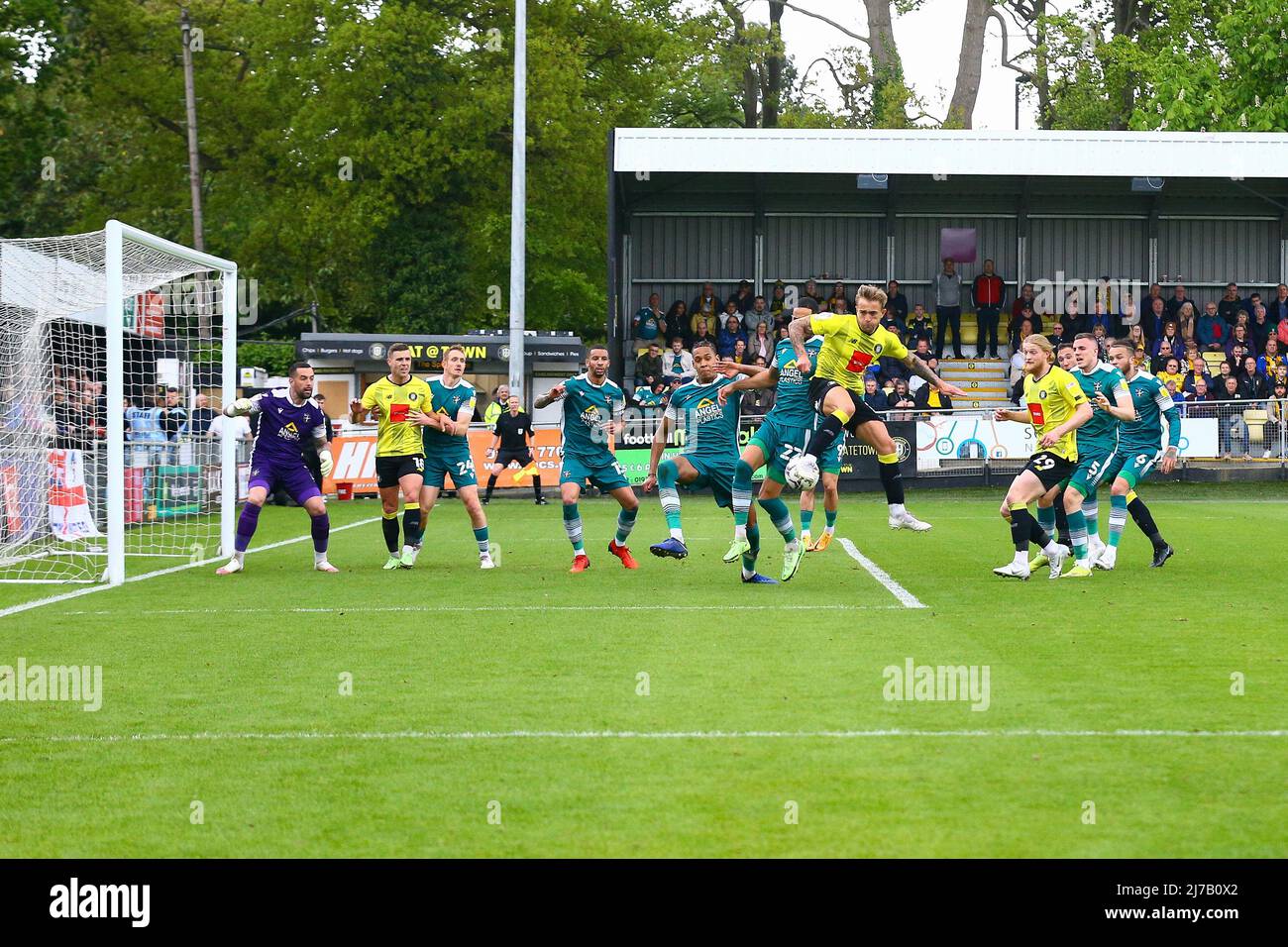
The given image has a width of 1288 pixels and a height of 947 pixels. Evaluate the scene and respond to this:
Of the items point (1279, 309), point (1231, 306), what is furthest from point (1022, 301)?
point (1279, 309)

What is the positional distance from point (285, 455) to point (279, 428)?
26cm

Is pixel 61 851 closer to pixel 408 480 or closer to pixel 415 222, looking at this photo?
pixel 408 480

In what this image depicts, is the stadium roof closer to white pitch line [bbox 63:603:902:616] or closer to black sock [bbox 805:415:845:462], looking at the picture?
black sock [bbox 805:415:845:462]

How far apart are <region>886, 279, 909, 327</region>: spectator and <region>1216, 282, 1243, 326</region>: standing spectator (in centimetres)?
675

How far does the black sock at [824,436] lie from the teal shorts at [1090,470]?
2196mm

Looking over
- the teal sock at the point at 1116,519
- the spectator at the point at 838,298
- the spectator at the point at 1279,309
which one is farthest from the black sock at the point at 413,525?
the spectator at the point at 1279,309

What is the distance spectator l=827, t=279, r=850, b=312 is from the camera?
32941 millimetres

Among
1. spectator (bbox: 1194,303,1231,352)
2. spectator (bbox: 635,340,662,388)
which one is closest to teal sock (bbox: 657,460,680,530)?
spectator (bbox: 635,340,662,388)

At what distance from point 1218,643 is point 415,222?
130ft

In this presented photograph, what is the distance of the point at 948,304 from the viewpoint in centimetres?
3412

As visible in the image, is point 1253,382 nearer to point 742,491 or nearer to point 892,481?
point 892,481

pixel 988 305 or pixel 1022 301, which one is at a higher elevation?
pixel 1022 301
